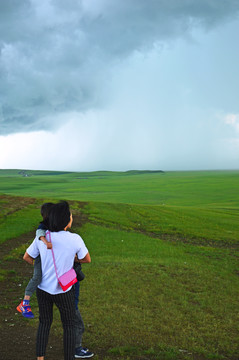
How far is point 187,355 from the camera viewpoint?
819 centimetres

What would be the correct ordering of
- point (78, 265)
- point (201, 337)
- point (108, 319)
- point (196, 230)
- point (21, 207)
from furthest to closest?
point (21, 207), point (196, 230), point (108, 319), point (201, 337), point (78, 265)

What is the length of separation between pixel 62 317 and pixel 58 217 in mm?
2068

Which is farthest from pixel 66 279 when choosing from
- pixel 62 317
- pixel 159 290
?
pixel 159 290

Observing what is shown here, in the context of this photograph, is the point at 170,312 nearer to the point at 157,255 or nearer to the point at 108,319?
the point at 108,319

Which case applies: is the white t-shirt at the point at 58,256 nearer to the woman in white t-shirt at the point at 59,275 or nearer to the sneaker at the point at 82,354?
the woman in white t-shirt at the point at 59,275

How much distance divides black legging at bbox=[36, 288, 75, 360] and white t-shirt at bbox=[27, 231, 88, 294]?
0.56ft

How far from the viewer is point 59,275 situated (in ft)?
18.9

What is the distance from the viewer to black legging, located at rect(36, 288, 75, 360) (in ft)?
19.1

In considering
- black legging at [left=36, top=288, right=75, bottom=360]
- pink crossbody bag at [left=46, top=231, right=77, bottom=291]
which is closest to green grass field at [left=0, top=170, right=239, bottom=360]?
black legging at [left=36, top=288, right=75, bottom=360]

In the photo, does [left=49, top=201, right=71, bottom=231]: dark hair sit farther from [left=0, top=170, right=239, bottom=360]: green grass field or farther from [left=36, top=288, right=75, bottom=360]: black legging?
[left=0, top=170, right=239, bottom=360]: green grass field

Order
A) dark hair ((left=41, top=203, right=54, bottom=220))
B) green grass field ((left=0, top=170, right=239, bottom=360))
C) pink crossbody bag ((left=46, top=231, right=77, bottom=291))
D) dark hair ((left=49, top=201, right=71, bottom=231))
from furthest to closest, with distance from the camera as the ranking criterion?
green grass field ((left=0, top=170, right=239, bottom=360)) < dark hair ((left=41, top=203, right=54, bottom=220)) < dark hair ((left=49, top=201, right=71, bottom=231)) < pink crossbody bag ((left=46, top=231, right=77, bottom=291))

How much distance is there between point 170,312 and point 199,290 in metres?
3.55

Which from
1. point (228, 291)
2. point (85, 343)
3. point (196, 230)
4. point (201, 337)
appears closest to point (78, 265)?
point (85, 343)

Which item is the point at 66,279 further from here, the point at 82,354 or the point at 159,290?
the point at 159,290
